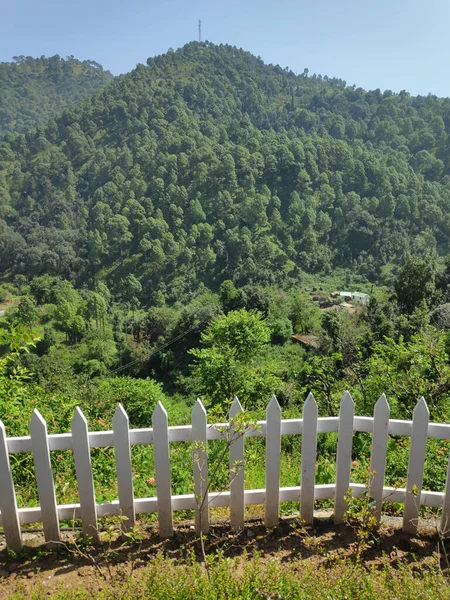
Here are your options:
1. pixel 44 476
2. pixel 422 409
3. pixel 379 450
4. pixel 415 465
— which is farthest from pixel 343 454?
pixel 44 476

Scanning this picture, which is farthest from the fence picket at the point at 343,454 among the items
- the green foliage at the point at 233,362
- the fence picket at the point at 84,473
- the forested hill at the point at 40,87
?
the forested hill at the point at 40,87

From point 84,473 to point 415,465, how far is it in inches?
76.4

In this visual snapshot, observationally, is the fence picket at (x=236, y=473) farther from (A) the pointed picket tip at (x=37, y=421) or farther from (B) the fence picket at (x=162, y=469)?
(A) the pointed picket tip at (x=37, y=421)

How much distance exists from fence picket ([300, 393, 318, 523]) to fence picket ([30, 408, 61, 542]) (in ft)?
4.79

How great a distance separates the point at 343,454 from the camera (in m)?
2.62

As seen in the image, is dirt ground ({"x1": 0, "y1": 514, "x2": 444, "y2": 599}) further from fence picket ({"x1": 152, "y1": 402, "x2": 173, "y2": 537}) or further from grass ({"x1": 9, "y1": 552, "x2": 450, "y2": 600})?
grass ({"x1": 9, "y1": 552, "x2": 450, "y2": 600})

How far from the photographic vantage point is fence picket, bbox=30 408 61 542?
7.76 ft

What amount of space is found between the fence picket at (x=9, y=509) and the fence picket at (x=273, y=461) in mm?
1484

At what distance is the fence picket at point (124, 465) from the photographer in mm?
2406

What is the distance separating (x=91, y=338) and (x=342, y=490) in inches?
1838

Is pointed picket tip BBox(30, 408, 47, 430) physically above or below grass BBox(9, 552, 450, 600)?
above

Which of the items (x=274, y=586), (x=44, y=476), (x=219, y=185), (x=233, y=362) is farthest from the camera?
(x=219, y=185)

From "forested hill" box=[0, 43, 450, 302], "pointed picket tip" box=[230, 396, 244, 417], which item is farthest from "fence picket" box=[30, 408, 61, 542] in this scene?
Result: "forested hill" box=[0, 43, 450, 302]

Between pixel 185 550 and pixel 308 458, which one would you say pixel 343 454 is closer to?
pixel 308 458
